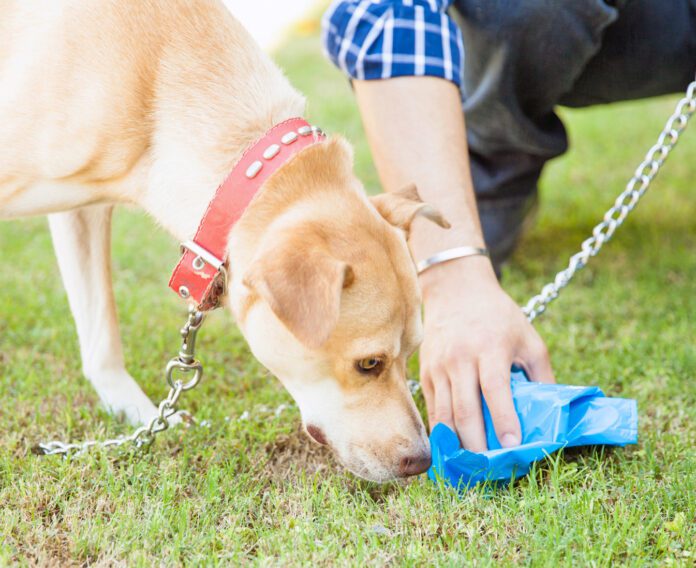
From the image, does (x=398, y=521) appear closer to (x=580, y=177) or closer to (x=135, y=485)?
(x=135, y=485)

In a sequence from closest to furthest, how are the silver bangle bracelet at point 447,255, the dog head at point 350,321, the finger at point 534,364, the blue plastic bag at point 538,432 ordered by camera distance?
the dog head at point 350,321 → the blue plastic bag at point 538,432 → the finger at point 534,364 → the silver bangle bracelet at point 447,255

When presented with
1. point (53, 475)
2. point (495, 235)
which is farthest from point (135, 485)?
point (495, 235)

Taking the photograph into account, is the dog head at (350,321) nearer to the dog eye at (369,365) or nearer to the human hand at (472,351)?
the dog eye at (369,365)

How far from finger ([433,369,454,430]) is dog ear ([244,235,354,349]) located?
0.66 m

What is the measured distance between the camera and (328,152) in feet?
8.43

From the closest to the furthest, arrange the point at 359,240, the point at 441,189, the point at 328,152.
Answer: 1. the point at 359,240
2. the point at 328,152
3. the point at 441,189

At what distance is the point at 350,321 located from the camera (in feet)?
7.79

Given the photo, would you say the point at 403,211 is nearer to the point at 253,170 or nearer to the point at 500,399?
the point at 253,170

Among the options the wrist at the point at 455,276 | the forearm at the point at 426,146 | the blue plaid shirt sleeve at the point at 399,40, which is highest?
the blue plaid shirt sleeve at the point at 399,40

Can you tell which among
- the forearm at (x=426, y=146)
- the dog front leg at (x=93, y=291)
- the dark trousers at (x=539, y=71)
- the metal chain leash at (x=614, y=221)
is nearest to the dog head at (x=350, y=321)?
the forearm at (x=426, y=146)

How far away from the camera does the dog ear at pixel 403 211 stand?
2598 millimetres

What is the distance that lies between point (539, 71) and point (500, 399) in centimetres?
186

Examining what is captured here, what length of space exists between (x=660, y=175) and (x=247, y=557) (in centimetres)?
449

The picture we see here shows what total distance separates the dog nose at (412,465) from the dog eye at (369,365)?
0.26 meters
